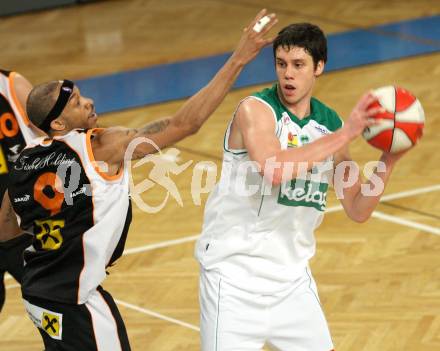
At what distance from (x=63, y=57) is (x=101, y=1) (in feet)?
10.3

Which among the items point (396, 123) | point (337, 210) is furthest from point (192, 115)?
point (337, 210)

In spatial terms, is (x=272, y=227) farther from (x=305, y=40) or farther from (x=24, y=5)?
(x=24, y=5)

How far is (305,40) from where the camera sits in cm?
526

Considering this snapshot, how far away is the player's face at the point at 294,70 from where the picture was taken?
17.2 feet

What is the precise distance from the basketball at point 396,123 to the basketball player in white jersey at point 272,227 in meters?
0.20

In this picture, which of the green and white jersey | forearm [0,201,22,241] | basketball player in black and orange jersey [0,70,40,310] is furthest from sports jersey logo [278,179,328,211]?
basketball player in black and orange jersey [0,70,40,310]

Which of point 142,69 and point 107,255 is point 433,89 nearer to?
point 142,69

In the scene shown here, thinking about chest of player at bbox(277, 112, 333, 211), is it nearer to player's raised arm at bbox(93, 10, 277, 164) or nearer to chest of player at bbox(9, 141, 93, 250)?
player's raised arm at bbox(93, 10, 277, 164)

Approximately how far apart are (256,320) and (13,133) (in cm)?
219

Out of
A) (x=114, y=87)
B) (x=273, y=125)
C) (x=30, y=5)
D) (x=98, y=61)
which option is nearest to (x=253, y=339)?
(x=273, y=125)

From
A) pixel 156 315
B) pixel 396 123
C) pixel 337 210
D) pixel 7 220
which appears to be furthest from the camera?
pixel 337 210

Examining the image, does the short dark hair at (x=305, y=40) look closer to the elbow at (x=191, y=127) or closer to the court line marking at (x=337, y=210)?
the elbow at (x=191, y=127)

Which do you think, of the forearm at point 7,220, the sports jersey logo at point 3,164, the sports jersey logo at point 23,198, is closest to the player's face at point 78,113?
the sports jersey logo at point 23,198

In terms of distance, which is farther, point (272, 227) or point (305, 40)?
point (272, 227)
